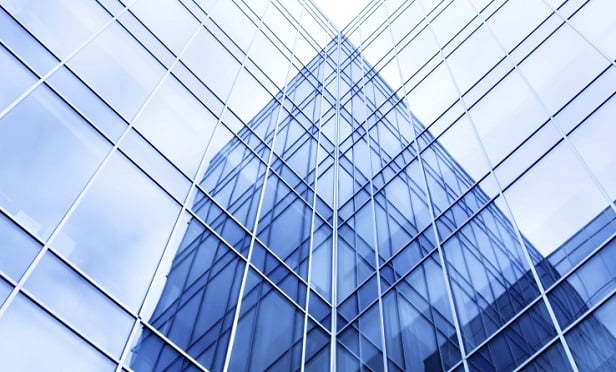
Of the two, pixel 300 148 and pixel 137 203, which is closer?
pixel 137 203

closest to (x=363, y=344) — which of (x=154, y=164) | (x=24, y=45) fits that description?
(x=154, y=164)

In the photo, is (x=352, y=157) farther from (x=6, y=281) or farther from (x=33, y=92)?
(x=6, y=281)

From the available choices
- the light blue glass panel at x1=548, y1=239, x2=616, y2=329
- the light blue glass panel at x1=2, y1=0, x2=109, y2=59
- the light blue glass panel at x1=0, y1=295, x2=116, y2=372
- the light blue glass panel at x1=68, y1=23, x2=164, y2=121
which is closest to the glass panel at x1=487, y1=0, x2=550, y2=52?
the light blue glass panel at x1=548, y1=239, x2=616, y2=329

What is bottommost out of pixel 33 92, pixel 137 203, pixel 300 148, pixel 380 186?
pixel 137 203

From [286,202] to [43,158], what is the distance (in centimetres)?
779

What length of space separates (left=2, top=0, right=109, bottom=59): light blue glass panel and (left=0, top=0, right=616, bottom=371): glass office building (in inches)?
2.0

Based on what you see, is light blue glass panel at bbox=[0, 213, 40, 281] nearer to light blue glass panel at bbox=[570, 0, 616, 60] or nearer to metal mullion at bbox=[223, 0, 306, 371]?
metal mullion at bbox=[223, 0, 306, 371]

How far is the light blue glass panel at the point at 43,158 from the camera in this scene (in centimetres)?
928

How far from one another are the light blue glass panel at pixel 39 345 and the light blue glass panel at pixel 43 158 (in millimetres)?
1499

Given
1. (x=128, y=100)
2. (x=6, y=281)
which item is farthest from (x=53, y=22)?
(x=6, y=281)

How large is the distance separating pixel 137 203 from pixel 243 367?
13.8ft

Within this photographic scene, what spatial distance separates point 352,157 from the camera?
792 inches

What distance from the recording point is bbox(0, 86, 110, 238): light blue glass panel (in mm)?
9281

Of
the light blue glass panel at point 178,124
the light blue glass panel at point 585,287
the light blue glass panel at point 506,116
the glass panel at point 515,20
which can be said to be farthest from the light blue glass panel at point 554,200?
the light blue glass panel at point 178,124
